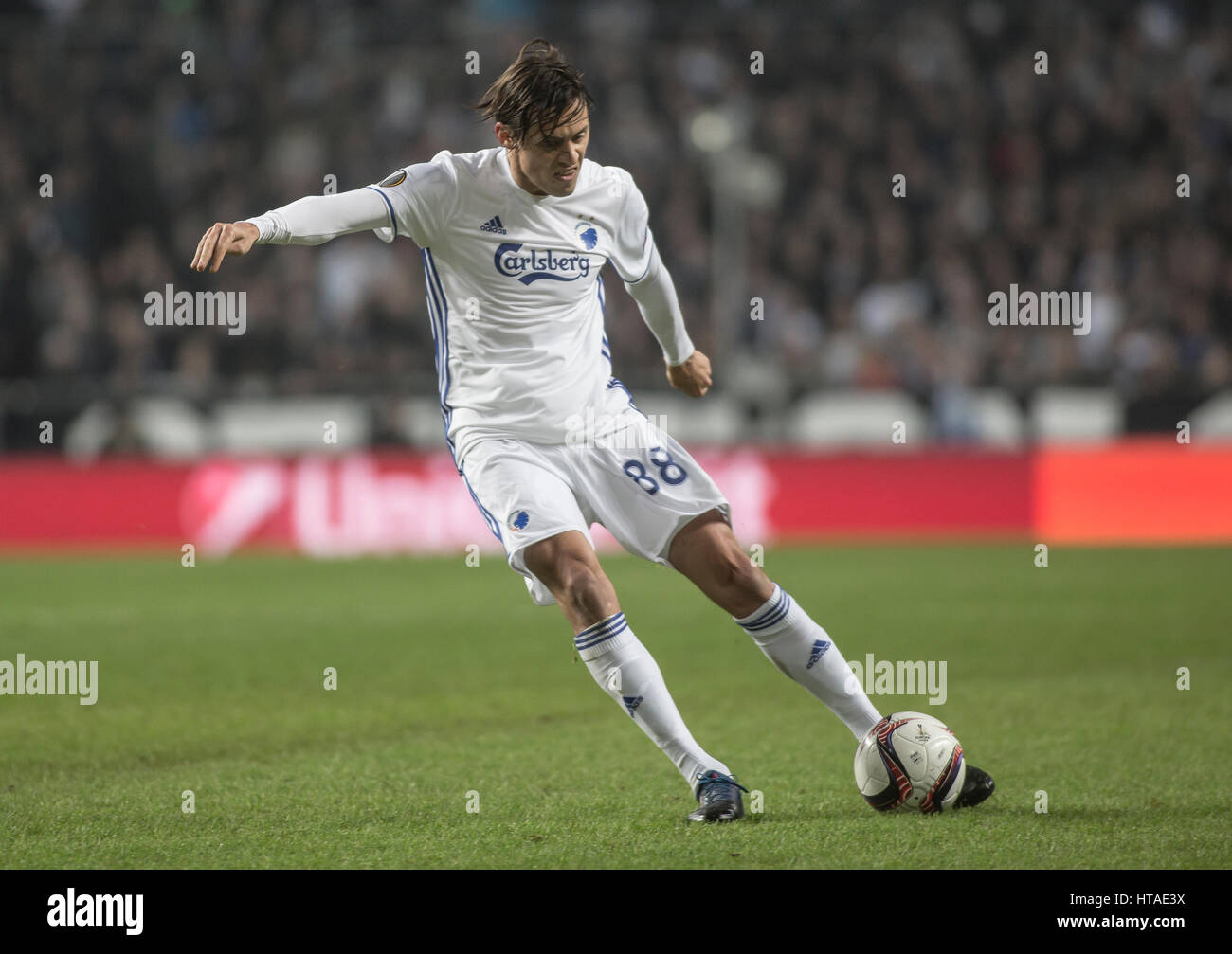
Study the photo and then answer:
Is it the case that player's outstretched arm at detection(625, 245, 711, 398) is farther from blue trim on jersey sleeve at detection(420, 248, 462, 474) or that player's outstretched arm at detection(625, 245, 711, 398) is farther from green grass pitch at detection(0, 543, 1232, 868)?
green grass pitch at detection(0, 543, 1232, 868)

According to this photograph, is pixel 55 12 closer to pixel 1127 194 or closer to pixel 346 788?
pixel 1127 194

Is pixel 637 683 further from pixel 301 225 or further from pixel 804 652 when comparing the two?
pixel 301 225

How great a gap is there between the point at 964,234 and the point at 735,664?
36.0 ft

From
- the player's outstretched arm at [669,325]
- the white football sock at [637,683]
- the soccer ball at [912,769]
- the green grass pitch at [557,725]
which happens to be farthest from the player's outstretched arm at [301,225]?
the soccer ball at [912,769]

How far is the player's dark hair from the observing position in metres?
4.77

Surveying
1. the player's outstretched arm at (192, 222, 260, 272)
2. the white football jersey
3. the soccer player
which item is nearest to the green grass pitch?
the soccer player

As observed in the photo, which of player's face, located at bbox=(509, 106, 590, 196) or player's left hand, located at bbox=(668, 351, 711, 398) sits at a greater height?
player's face, located at bbox=(509, 106, 590, 196)

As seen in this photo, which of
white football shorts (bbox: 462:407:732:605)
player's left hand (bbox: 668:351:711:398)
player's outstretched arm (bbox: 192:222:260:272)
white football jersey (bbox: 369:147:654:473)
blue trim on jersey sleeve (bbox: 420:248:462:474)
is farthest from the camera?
player's left hand (bbox: 668:351:711:398)

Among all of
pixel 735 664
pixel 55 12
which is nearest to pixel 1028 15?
pixel 55 12

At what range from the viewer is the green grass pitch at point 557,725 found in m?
4.51

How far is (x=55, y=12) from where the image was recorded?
20125mm

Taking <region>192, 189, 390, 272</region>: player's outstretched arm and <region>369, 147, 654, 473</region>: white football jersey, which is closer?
<region>192, 189, 390, 272</region>: player's outstretched arm

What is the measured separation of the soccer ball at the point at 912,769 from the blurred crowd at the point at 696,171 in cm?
1157

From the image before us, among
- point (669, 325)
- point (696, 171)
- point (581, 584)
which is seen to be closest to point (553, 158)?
point (669, 325)
